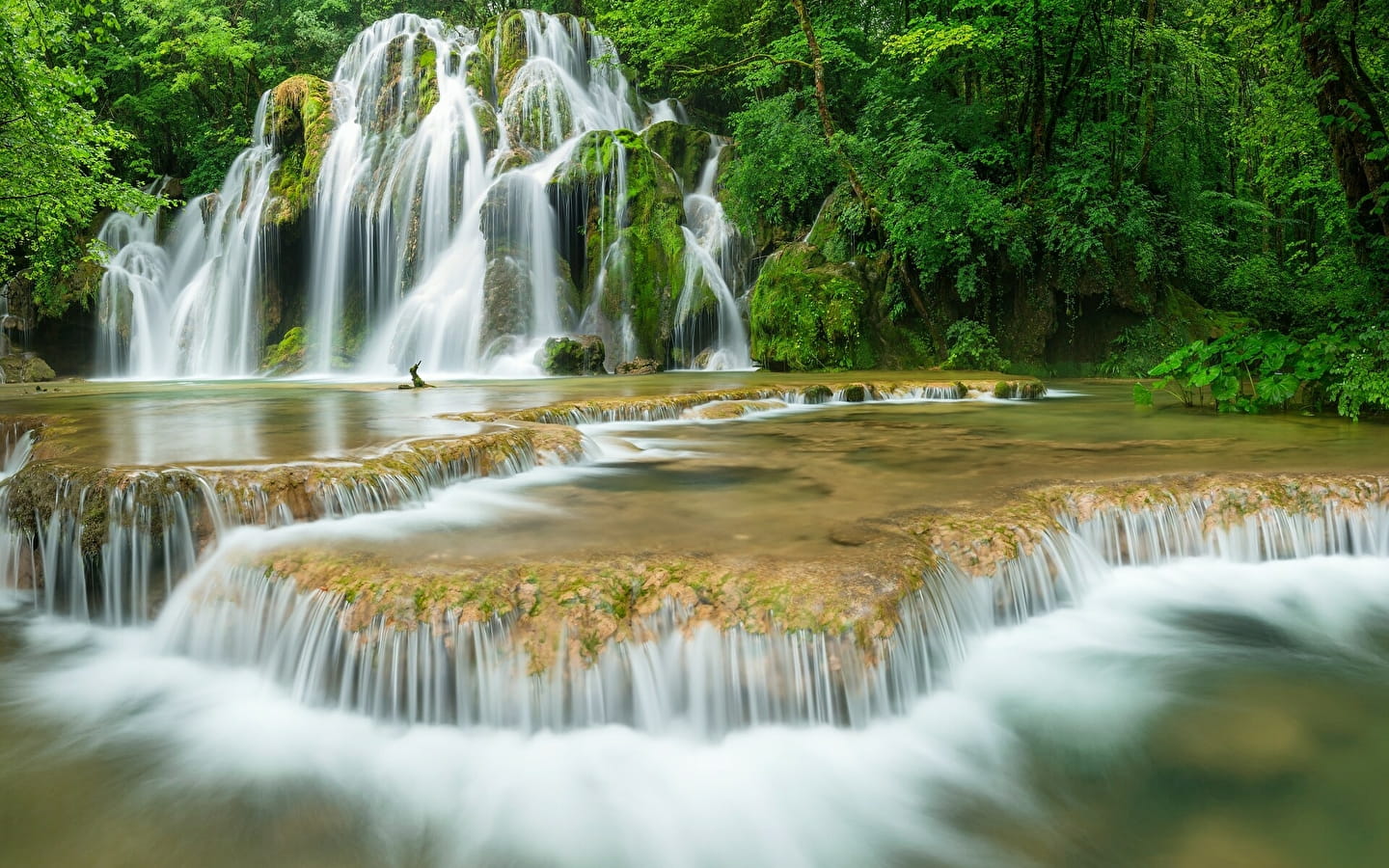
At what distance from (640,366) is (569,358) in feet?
5.05

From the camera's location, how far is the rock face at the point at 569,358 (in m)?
15.9

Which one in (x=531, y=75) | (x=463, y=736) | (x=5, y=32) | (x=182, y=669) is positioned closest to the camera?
(x=463, y=736)

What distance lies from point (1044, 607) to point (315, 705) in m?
3.24

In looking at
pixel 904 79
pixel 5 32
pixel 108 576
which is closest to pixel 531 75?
pixel 904 79

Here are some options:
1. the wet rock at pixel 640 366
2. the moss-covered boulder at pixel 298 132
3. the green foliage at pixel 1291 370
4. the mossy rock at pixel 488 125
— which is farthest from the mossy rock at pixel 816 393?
the moss-covered boulder at pixel 298 132

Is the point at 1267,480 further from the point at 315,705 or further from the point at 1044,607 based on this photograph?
the point at 315,705

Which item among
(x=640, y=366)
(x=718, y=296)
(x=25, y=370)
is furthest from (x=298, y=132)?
(x=718, y=296)

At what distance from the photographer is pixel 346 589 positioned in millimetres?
3008

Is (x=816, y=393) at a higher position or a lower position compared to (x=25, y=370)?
lower

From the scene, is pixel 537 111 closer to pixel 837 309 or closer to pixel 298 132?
pixel 298 132

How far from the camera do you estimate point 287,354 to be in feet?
66.7

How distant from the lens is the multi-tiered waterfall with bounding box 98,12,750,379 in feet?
58.3

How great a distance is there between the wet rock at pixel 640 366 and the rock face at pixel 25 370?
1454 centimetres

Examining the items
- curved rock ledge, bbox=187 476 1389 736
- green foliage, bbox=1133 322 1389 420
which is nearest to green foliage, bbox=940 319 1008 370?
green foliage, bbox=1133 322 1389 420
